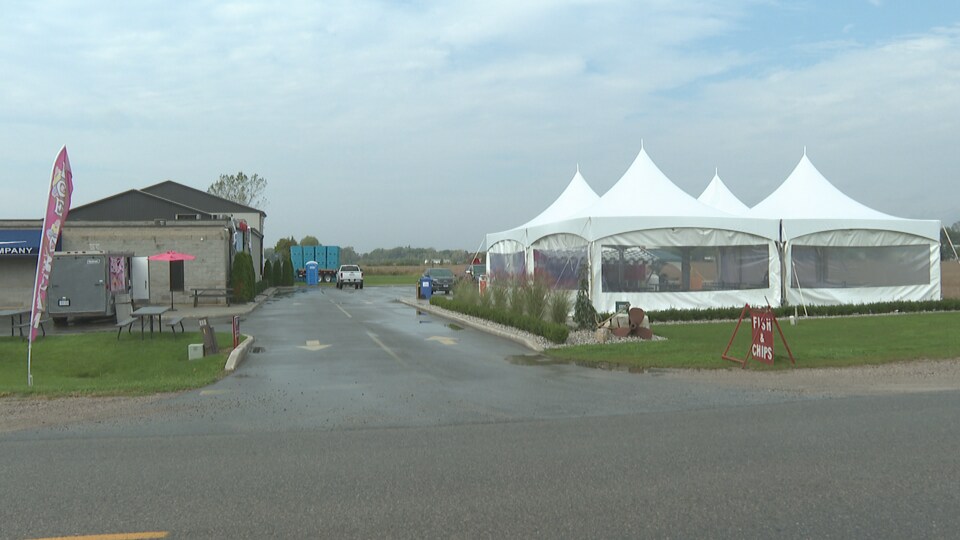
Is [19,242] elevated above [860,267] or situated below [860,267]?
above

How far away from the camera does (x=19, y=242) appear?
98.2 ft

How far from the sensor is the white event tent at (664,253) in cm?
2155

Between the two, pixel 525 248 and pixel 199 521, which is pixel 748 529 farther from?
pixel 525 248

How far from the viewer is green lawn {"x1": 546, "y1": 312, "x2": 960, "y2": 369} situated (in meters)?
12.7

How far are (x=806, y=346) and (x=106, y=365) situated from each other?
44.0ft

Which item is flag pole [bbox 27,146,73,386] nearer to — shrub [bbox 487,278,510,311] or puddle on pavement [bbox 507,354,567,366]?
A: puddle on pavement [bbox 507,354,567,366]

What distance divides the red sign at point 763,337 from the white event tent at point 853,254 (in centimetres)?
1051

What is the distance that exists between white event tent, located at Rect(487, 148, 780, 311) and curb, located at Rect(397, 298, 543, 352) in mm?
2286

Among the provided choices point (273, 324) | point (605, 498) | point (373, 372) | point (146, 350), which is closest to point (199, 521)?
point (605, 498)

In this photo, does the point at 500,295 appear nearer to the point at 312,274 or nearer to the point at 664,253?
the point at 664,253

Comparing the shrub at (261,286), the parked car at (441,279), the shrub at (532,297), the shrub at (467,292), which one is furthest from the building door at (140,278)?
the parked car at (441,279)

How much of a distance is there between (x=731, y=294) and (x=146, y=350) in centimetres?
1604

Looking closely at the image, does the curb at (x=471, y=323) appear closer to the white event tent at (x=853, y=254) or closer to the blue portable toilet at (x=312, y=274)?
the white event tent at (x=853, y=254)

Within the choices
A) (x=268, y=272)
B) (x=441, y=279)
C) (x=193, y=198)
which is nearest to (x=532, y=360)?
(x=441, y=279)
